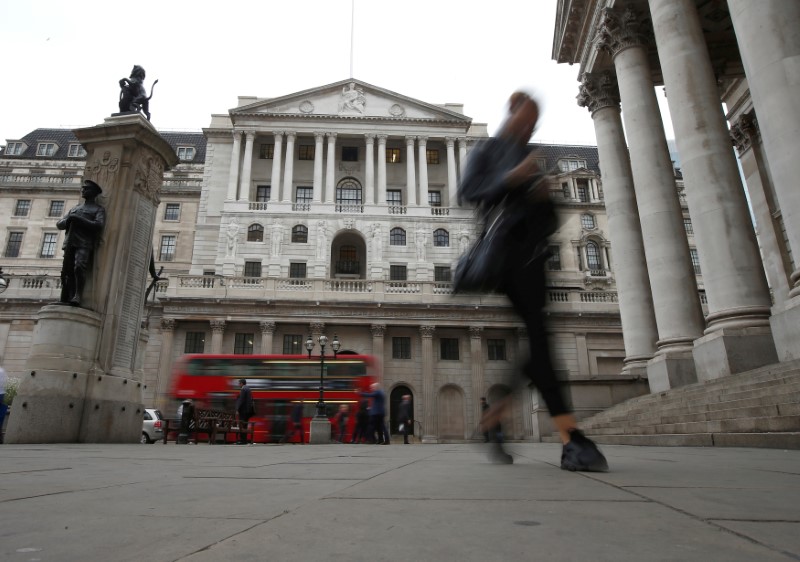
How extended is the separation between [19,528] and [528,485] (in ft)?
6.39

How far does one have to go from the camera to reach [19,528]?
1384 mm

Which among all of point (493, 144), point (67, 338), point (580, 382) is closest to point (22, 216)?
point (67, 338)

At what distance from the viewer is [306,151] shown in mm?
43625

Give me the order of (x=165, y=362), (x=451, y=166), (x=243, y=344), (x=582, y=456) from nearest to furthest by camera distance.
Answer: (x=582, y=456)
(x=165, y=362)
(x=243, y=344)
(x=451, y=166)

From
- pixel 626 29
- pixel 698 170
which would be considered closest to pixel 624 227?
pixel 698 170

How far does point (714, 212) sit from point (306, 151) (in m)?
37.0

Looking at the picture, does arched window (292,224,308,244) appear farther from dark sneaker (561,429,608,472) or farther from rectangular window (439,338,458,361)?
dark sneaker (561,429,608,472)

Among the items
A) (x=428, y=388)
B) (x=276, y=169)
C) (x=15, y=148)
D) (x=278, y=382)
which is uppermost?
(x=15, y=148)

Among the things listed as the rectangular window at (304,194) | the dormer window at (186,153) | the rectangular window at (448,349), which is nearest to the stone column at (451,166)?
the rectangular window at (304,194)

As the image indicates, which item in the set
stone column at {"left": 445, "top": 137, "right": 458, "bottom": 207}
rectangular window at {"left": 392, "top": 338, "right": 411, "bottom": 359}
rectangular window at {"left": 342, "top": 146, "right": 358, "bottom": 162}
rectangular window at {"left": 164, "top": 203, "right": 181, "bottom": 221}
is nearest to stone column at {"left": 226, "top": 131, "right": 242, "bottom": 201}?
rectangular window at {"left": 342, "top": 146, "right": 358, "bottom": 162}

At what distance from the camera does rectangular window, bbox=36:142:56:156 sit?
186ft

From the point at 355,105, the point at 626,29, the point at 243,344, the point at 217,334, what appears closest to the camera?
the point at 626,29

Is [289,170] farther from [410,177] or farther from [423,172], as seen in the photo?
[423,172]

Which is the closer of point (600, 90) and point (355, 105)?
point (600, 90)
